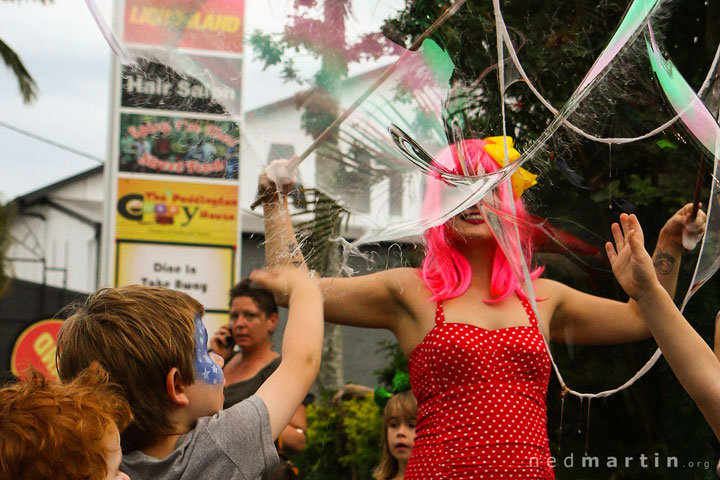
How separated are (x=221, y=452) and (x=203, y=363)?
176mm

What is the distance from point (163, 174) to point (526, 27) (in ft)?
10.6

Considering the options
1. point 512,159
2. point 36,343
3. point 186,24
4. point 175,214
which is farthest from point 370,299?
point 36,343

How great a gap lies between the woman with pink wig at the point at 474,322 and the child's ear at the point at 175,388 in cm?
37

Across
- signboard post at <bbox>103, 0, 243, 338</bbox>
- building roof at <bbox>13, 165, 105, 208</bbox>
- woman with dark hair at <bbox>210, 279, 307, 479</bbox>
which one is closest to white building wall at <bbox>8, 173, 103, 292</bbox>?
building roof at <bbox>13, 165, 105, 208</bbox>

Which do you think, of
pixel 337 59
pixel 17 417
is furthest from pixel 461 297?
pixel 17 417

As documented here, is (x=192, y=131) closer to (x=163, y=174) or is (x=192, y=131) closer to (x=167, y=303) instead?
(x=167, y=303)

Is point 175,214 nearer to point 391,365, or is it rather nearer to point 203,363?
point 391,365

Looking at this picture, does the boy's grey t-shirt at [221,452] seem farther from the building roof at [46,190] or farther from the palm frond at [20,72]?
the building roof at [46,190]

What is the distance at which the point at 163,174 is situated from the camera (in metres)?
4.92

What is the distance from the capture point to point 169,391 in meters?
1.53

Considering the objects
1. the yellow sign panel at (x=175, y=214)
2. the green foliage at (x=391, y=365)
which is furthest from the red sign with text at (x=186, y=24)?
the yellow sign panel at (x=175, y=214)

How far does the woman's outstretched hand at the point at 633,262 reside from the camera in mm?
1672

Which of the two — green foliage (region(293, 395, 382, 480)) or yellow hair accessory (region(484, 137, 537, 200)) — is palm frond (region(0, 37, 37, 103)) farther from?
yellow hair accessory (region(484, 137, 537, 200))

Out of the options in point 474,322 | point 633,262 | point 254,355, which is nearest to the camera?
point 633,262
